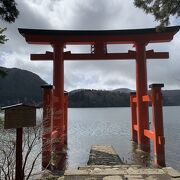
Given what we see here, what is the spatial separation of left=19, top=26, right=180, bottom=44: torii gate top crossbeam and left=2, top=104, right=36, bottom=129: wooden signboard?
6.96m

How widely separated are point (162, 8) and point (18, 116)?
456 centimetres

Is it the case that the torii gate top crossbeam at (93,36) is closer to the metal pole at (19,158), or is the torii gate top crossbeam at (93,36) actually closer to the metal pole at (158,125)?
the metal pole at (158,125)

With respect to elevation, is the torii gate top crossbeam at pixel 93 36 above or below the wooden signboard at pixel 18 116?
above

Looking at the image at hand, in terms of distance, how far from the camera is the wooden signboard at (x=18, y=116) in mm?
5631

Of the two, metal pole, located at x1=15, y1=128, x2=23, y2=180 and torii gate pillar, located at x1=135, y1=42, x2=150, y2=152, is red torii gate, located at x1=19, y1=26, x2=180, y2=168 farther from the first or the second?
metal pole, located at x1=15, y1=128, x2=23, y2=180

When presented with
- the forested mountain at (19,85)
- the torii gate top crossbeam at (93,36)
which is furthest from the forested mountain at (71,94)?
the torii gate top crossbeam at (93,36)

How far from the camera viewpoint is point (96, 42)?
41.6ft

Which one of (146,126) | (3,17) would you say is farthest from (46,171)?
(146,126)

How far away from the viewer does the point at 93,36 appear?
41.1ft

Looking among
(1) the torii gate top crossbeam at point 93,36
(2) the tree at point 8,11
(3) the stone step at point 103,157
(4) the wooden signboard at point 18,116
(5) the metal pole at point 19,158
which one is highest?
(1) the torii gate top crossbeam at point 93,36

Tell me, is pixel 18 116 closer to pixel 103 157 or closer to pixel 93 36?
pixel 103 157

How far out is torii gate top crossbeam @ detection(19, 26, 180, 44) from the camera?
1224 cm

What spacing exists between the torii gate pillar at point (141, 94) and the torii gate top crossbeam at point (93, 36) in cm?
43

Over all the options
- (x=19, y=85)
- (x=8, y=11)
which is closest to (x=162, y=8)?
(x=8, y=11)
